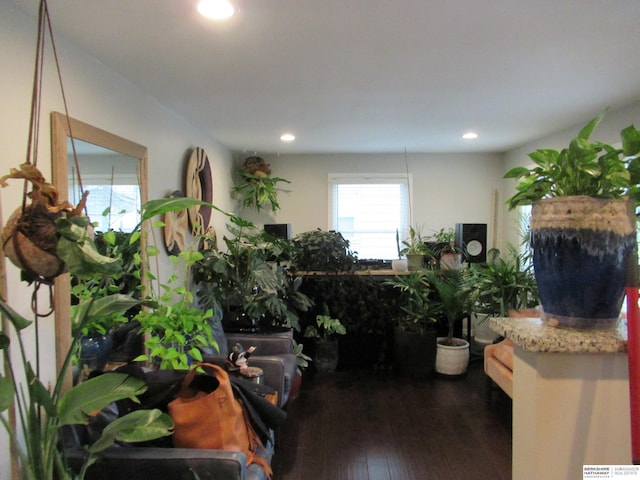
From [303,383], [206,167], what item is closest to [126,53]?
[206,167]

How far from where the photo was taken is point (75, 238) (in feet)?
3.17

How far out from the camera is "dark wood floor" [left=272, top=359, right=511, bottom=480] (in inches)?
93.7

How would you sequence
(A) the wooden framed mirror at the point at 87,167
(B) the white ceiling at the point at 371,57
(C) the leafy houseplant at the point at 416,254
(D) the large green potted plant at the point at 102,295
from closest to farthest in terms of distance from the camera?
A: (B) the white ceiling at the point at 371,57
(A) the wooden framed mirror at the point at 87,167
(D) the large green potted plant at the point at 102,295
(C) the leafy houseplant at the point at 416,254

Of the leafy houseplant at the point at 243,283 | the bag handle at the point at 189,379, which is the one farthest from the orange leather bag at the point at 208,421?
the leafy houseplant at the point at 243,283

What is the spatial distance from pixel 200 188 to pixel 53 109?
68.9 inches

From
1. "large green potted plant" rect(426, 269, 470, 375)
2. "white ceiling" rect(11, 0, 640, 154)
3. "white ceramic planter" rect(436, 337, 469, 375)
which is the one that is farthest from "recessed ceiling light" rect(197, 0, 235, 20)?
"white ceramic planter" rect(436, 337, 469, 375)

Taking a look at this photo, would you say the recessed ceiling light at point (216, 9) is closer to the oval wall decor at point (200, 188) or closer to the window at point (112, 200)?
→ the window at point (112, 200)

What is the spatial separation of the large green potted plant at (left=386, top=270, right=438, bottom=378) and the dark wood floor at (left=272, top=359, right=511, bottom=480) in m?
0.14

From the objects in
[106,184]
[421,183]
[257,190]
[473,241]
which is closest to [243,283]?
[106,184]

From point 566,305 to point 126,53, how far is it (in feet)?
6.84

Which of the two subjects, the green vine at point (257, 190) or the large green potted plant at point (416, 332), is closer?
the large green potted plant at point (416, 332)

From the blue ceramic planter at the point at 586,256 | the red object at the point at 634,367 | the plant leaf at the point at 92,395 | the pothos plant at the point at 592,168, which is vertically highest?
the pothos plant at the point at 592,168

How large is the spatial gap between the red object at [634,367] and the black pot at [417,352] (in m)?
2.92

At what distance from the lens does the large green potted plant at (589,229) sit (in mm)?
990
